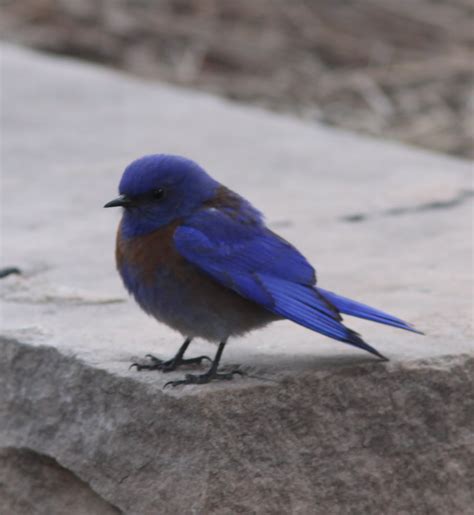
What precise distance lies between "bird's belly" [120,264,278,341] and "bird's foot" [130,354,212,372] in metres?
0.08

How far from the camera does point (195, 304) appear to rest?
10.1 ft

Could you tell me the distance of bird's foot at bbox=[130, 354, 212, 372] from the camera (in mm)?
3098

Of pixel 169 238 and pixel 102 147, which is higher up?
pixel 169 238

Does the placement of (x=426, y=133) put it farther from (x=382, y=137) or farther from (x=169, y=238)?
(x=169, y=238)

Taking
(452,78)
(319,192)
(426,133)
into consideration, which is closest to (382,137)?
(426,133)

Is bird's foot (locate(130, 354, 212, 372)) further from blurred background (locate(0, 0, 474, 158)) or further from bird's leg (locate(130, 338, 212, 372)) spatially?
blurred background (locate(0, 0, 474, 158))

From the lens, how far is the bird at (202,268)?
304 cm

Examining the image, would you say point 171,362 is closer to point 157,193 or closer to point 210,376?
point 210,376

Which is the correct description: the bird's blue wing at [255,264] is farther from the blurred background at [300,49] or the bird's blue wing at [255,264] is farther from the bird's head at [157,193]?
the blurred background at [300,49]

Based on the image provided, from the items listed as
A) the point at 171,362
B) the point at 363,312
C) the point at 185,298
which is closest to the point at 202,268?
the point at 185,298

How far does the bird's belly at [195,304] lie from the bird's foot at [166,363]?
8cm

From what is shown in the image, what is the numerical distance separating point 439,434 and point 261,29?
4.91 m

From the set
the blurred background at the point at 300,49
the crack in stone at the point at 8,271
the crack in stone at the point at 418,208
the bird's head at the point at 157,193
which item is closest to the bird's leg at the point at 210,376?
the bird's head at the point at 157,193

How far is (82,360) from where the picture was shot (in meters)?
3.16
